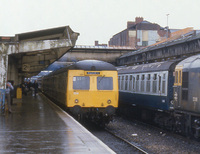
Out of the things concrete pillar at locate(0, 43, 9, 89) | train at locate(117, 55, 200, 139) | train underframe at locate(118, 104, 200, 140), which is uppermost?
concrete pillar at locate(0, 43, 9, 89)

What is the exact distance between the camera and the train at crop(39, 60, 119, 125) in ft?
52.7

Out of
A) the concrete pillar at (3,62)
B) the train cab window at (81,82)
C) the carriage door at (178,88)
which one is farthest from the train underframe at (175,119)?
the concrete pillar at (3,62)

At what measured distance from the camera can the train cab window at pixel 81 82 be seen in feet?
53.6

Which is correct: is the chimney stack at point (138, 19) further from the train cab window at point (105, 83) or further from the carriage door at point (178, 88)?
the carriage door at point (178, 88)

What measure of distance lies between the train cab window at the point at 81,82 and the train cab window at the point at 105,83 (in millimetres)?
500

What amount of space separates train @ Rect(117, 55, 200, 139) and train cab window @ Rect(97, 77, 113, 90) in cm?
229

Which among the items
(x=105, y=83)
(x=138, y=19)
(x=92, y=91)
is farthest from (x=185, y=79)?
(x=138, y=19)

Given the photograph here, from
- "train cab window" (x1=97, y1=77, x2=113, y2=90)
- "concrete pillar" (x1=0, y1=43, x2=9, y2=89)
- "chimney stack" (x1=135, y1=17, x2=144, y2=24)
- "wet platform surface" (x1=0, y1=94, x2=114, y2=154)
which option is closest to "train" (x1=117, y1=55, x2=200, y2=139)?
"train cab window" (x1=97, y1=77, x2=113, y2=90)

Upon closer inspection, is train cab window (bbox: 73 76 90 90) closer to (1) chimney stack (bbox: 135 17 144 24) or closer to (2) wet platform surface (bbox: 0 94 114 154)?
(2) wet platform surface (bbox: 0 94 114 154)

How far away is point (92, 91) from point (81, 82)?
2.14ft

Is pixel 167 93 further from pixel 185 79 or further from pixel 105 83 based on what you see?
pixel 105 83

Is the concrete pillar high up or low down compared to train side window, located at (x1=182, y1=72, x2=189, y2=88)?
up

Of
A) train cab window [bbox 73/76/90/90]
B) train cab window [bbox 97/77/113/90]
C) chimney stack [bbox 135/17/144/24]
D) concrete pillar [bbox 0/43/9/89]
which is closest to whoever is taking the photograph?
train cab window [bbox 73/76/90/90]

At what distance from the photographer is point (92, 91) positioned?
641 inches
